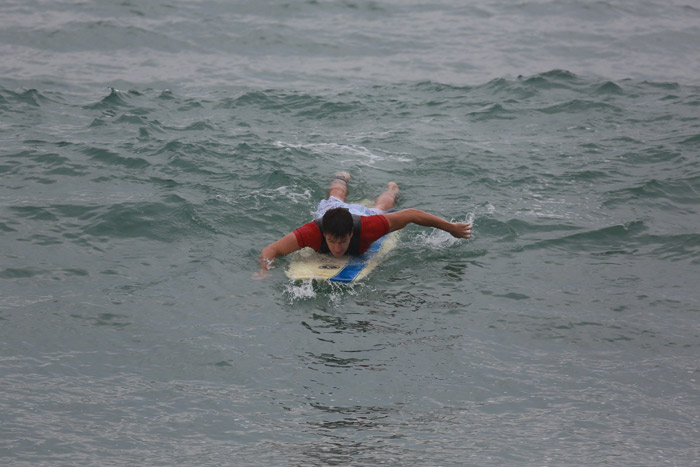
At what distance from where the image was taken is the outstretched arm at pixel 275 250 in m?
9.32

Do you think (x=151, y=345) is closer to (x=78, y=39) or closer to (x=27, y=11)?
(x=78, y=39)

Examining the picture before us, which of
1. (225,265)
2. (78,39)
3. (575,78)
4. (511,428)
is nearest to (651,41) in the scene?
(575,78)

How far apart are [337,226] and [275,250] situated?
825 millimetres

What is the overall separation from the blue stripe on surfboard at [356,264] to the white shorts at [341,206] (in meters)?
0.49

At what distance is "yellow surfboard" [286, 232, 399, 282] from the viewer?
364 inches

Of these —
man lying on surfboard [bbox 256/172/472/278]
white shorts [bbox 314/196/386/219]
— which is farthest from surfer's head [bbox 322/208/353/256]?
white shorts [bbox 314/196/386/219]

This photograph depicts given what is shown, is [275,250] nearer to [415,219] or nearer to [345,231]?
[345,231]

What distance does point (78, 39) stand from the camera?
68.4 feet

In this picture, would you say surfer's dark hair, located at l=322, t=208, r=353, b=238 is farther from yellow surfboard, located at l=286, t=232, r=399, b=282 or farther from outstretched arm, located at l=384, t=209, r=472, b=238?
outstretched arm, located at l=384, t=209, r=472, b=238

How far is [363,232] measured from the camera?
9484 millimetres

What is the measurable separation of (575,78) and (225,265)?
11415mm

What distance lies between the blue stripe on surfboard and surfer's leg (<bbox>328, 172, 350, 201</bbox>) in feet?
4.47

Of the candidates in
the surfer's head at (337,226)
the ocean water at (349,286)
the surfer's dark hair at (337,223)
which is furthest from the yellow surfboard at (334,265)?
the surfer's dark hair at (337,223)

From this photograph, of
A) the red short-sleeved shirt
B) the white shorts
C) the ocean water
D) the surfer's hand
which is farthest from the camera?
the white shorts
